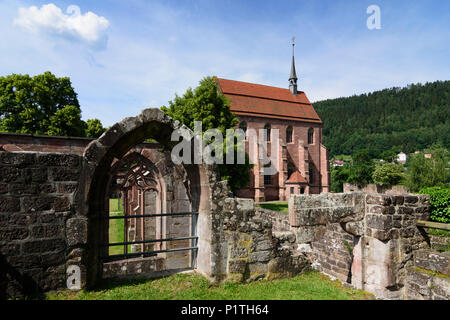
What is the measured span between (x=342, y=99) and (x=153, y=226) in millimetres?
129333

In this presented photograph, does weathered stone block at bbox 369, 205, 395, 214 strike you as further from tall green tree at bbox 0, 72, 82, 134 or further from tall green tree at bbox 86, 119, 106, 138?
tall green tree at bbox 86, 119, 106, 138

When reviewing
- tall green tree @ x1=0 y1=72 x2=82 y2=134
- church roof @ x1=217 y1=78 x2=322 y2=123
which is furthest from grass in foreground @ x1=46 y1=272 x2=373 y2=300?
church roof @ x1=217 y1=78 x2=322 y2=123

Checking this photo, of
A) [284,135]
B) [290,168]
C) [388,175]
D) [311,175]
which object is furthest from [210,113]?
[388,175]

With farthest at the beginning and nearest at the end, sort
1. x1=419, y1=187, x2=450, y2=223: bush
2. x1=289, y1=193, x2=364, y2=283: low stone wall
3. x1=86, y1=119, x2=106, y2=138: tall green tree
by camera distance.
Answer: x1=86, y1=119, x2=106, y2=138: tall green tree → x1=419, y1=187, x2=450, y2=223: bush → x1=289, y1=193, x2=364, y2=283: low stone wall

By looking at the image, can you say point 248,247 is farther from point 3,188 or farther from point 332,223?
point 332,223

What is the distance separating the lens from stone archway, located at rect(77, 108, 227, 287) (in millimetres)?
3729

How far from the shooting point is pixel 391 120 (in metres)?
102

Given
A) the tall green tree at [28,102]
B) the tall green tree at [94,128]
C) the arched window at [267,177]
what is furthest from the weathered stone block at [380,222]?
the tall green tree at [94,128]

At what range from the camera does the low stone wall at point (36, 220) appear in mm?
3350

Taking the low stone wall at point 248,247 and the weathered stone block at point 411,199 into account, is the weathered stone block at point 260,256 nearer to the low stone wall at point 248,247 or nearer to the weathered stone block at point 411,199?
the low stone wall at point 248,247

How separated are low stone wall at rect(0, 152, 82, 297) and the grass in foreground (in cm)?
38

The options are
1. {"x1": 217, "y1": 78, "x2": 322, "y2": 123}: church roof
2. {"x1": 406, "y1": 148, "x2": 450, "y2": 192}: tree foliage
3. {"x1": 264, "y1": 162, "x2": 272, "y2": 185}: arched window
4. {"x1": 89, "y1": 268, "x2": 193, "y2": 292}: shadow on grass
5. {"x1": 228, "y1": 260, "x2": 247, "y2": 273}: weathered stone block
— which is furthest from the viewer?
{"x1": 217, "y1": 78, "x2": 322, "y2": 123}: church roof

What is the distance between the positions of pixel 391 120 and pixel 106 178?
119502 mm
